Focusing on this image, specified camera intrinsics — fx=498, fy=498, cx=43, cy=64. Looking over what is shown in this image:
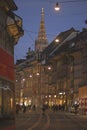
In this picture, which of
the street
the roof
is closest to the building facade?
the roof

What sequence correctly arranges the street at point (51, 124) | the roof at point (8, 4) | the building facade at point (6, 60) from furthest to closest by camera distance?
1. the roof at point (8, 4)
2. the building facade at point (6, 60)
3. the street at point (51, 124)

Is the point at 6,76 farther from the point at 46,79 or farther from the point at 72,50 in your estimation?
the point at 46,79

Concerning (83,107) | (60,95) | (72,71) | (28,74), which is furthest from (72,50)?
(28,74)

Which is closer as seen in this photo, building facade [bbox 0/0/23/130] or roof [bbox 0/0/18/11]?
A: building facade [bbox 0/0/23/130]

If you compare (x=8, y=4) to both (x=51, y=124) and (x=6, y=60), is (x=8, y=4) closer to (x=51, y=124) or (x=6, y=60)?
(x=6, y=60)

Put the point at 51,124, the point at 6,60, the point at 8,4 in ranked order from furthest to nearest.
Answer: the point at 8,4, the point at 51,124, the point at 6,60

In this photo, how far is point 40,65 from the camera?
154875 millimetres

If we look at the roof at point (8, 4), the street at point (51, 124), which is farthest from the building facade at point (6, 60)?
the street at point (51, 124)

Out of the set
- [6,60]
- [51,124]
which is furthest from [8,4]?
[51,124]

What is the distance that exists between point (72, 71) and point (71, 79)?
2.11 metres

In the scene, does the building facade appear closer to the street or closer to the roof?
the roof

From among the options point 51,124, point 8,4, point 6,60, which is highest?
point 8,4

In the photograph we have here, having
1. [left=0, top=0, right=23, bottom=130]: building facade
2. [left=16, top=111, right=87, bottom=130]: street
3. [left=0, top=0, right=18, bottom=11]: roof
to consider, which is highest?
[left=0, top=0, right=18, bottom=11]: roof

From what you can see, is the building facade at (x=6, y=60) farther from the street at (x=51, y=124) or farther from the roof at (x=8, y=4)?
the street at (x=51, y=124)
